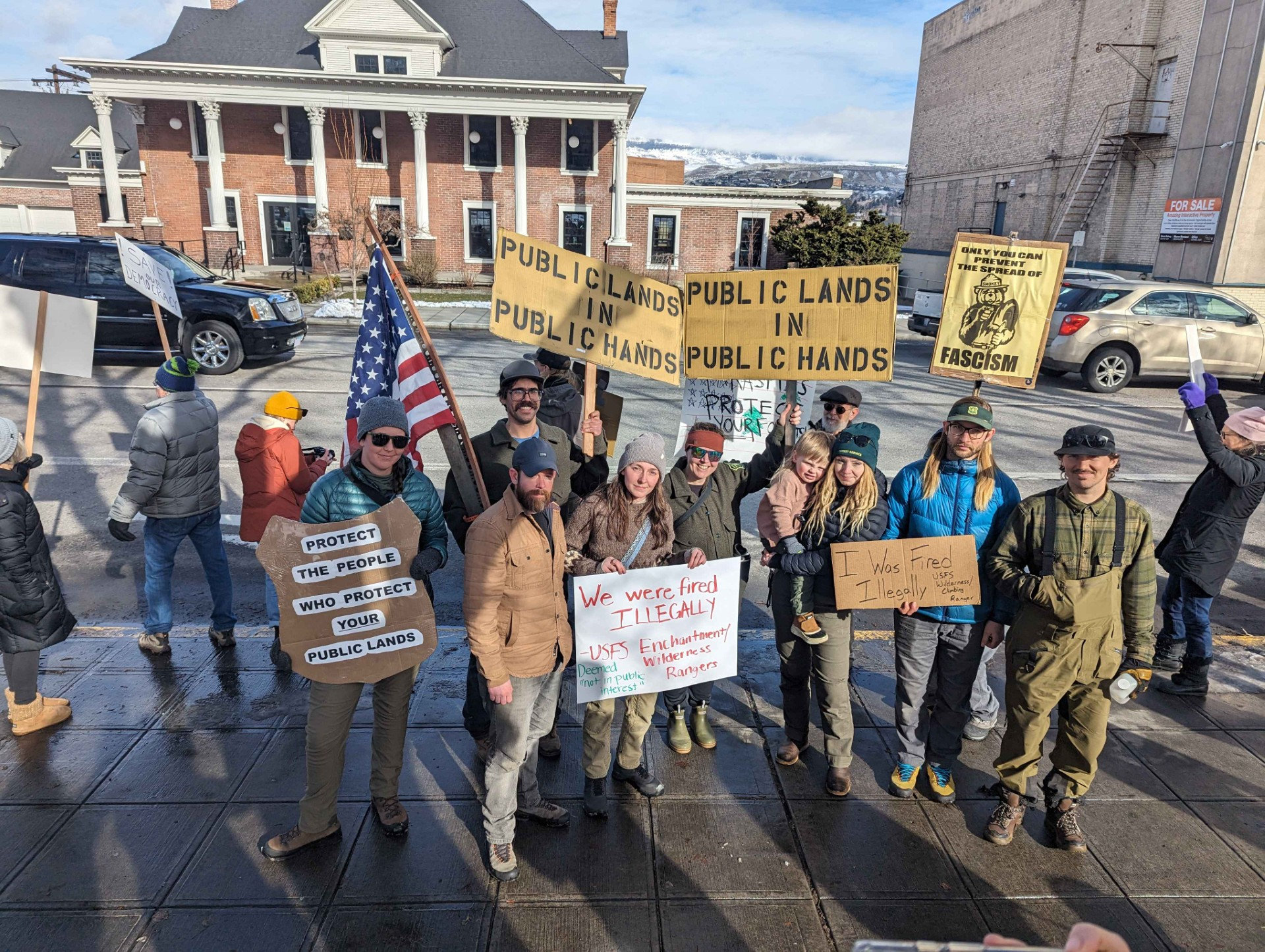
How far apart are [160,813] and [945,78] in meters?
44.0

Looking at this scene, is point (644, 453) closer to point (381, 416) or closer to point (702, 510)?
point (702, 510)

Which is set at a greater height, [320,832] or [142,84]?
[142,84]

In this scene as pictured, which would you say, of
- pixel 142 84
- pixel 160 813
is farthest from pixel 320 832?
pixel 142 84

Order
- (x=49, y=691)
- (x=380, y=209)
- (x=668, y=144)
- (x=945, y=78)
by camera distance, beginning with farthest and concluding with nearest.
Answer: (x=668, y=144) < (x=945, y=78) < (x=380, y=209) < (x=49, y=691)

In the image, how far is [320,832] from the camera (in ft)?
11.4

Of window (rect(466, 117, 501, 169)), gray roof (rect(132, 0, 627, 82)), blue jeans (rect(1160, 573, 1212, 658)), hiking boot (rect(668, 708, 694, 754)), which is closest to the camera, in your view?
hiking boot (rect(668, 708, 694, 754))

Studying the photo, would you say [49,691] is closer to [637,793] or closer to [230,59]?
[637,793]

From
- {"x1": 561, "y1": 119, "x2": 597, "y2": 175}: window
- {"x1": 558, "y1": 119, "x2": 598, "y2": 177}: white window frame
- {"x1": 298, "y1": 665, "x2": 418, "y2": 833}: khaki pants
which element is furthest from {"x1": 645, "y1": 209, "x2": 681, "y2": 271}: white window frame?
{"x1": 298, "y1": 665, "x2": 418, "y2": 833}: khaki pants

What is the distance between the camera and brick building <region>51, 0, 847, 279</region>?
95.0 feet

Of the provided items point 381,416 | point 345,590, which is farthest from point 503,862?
point 381,416

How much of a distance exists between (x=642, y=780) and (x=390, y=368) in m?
2.53

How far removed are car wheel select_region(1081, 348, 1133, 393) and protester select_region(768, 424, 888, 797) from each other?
12595mm

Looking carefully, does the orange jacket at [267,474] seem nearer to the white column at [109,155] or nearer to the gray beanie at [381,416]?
the gray beanie at [381,416]

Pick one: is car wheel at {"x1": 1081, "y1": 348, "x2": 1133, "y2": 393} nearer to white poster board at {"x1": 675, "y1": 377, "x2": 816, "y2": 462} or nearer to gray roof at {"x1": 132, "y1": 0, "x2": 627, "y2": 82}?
white poster board at {"x1": 675, "y1": 377, "x2": 816, "y2": 462}
